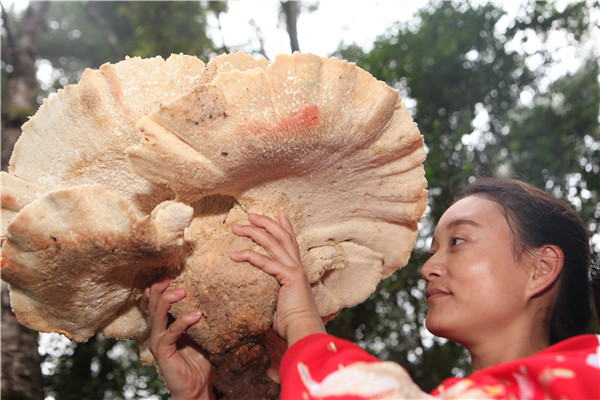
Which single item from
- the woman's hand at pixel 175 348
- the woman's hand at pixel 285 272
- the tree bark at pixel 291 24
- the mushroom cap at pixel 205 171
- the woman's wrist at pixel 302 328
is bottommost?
the woman's hand at pixel 175 348

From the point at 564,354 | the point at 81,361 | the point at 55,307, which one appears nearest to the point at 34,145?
the point at 55,307

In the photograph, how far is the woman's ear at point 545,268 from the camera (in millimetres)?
2124

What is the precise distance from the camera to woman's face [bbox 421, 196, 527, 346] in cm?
203

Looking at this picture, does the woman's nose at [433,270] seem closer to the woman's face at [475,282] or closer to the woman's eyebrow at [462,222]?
the woman's face at [475,282]

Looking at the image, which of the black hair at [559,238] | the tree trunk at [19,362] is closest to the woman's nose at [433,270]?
the black hair at [559,238]

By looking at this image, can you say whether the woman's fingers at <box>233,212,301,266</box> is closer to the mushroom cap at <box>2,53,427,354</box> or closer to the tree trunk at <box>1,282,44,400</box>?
the mushroom cap at <box>2,53,427,354</box>

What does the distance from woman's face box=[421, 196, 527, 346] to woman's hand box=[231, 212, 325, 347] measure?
64 centimetres

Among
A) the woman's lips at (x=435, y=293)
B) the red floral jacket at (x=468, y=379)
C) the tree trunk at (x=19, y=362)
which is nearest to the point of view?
the red floral jacket at (x=468, y=379)

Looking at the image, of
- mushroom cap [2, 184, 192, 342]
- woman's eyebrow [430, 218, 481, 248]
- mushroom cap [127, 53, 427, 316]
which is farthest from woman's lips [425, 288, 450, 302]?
mushroom cap [2, 184, 192, 342]

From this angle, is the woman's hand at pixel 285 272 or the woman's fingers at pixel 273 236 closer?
the woman's hand at pixel 285 272

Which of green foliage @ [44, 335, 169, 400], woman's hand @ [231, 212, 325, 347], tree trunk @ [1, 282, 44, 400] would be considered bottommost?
green foliage @ [44, 335, 169, 400]

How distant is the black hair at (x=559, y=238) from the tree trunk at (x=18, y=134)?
3.38 metres

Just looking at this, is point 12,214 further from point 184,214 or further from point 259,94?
point 259,94

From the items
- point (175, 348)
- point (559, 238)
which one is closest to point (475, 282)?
point (559, 238)
